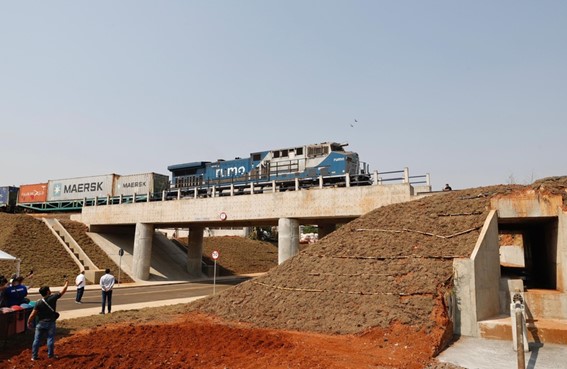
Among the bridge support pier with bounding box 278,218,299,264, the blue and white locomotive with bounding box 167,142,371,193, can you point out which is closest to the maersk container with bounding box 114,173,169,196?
the blue and white locomotive with bounding box 167,142,371,193

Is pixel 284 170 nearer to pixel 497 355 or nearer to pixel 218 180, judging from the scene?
pixel 218 180

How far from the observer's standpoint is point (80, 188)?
44312 mm

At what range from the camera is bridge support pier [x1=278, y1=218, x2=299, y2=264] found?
25766 millimetres

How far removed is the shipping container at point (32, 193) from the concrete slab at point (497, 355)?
51.3m

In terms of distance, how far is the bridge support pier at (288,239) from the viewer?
25.8 metres

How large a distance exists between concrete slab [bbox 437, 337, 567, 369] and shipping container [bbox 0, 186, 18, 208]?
5709 centimetres

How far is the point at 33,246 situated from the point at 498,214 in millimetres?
36358

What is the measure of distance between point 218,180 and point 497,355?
1113 inches

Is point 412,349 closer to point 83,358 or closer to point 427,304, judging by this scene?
point 427,304

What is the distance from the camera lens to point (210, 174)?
3616 cm

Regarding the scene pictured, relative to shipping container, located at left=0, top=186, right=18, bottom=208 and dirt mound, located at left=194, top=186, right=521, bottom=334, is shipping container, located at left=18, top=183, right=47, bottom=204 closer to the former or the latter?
shipping container, located at left=0, top=186, right=18, bottom=208

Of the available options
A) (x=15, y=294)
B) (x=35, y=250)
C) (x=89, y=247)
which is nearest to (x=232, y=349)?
(x=15, y=294)

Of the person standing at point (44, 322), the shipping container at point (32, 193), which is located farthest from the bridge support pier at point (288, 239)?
the shipping container at point (32, 193)

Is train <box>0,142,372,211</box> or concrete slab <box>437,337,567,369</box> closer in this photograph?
concrete slab <box>437,337,567,369</box>
